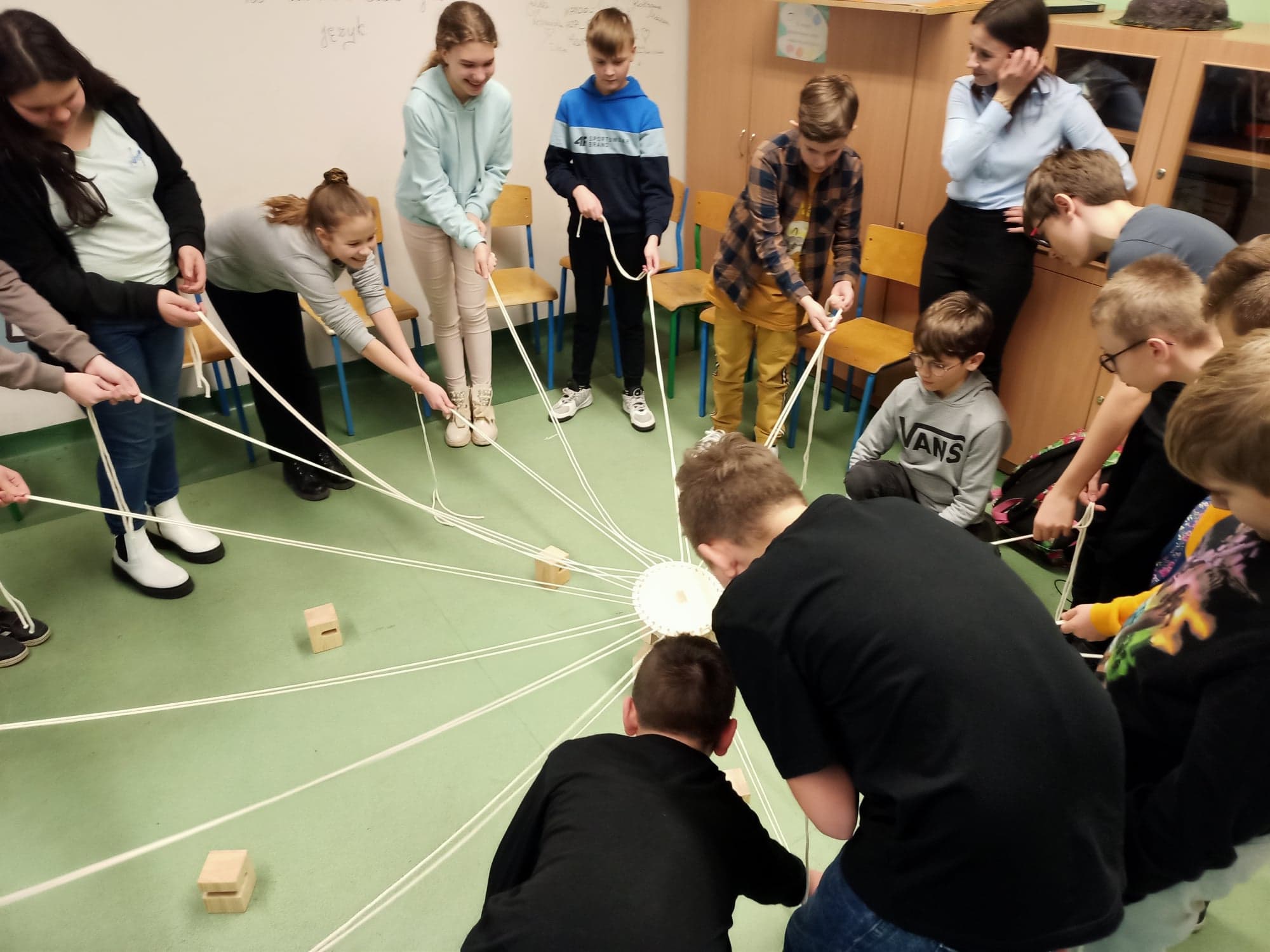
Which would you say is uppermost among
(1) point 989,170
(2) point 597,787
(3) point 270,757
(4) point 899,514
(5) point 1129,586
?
(1) point 989,170

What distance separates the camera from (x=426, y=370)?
3887 millimetres

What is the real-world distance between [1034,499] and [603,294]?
179cm

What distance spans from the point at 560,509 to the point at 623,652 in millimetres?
750

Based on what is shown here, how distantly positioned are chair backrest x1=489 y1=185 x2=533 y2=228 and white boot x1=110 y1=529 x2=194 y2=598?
1.96 metres

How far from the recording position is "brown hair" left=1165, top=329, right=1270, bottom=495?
0.95 meters

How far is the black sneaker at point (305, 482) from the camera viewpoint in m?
3.06

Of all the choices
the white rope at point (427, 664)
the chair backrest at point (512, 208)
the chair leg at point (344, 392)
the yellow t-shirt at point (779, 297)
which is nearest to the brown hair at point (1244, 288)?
the yellow t-shirt at point (779, 297)

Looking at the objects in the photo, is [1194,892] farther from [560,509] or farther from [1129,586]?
[560,509]

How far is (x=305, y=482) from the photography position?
3.07m

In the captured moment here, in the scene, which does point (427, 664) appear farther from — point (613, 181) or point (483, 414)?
point (613, 181)

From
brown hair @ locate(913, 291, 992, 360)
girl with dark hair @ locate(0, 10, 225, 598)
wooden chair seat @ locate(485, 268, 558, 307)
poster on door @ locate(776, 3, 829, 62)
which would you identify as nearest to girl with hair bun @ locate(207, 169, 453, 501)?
girl with dark hair @ locate(0, 10, 225, 598)

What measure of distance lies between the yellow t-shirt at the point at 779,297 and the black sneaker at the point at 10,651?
7.88ft

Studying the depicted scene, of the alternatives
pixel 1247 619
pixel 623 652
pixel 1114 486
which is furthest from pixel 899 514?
pixel 623 652

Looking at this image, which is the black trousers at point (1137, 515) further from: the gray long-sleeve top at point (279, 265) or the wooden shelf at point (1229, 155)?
the gray long-sleeve top at point (279, 265)
